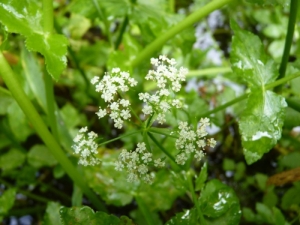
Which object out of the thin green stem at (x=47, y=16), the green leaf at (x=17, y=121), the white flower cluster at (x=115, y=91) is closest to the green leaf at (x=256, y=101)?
the white flower cluster at (x=115, y=91)

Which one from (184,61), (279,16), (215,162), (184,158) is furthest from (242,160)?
(184,158)

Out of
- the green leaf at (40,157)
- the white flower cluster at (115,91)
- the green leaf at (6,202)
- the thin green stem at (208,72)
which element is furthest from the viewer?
the thin green stem at (208,72)

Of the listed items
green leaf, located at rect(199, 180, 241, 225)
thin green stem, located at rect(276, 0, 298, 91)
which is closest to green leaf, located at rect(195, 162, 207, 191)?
green leaf, located at rect(199, 180, 241, 225)

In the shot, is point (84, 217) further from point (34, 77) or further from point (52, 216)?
point (34, 77)

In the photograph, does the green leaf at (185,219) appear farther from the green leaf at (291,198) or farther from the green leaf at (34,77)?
the green leaf at (34,77)

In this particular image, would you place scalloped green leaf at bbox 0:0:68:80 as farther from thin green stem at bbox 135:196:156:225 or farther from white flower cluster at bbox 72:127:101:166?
thin green stem at bbox 135:196:156:225

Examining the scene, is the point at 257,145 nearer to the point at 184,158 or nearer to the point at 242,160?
the point at 184,158
